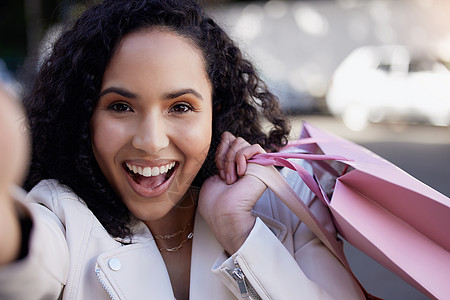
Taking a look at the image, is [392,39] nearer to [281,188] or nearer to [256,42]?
[256,42]

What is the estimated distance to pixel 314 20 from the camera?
17.6 m

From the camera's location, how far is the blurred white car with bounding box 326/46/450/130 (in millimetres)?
11664

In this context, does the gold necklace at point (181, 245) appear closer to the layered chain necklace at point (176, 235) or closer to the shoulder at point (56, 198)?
the layered chain necklace at point (176, 235)

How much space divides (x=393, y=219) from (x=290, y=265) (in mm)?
327

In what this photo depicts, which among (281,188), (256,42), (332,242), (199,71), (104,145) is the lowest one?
(256,42)

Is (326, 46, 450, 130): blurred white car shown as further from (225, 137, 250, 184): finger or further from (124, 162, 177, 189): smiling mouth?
(124, 162, 177, 189): smiling mouth

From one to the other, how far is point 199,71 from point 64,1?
1128 mm

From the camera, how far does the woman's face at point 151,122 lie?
1693 millimetres

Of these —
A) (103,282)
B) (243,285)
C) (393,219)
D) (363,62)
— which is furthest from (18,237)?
(363,62)

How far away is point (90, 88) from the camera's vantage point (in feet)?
5.78

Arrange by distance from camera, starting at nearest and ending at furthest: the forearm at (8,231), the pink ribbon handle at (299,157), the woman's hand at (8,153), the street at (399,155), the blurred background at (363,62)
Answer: the woman's hand at (8,153) < the forearm at (8,231) < the pink ribbon handle at (299,157) < the street at (399,155) < the blurred background at (363,62)

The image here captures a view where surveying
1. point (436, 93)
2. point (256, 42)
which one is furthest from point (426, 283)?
point (256, 42)

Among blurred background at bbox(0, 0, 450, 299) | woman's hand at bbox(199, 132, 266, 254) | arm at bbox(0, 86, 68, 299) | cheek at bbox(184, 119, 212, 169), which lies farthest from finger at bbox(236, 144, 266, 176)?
blurred background at bbox(0, 0, 450, 299)

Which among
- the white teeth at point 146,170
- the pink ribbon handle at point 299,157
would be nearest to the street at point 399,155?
the pink ribbon handle at point 299,157
